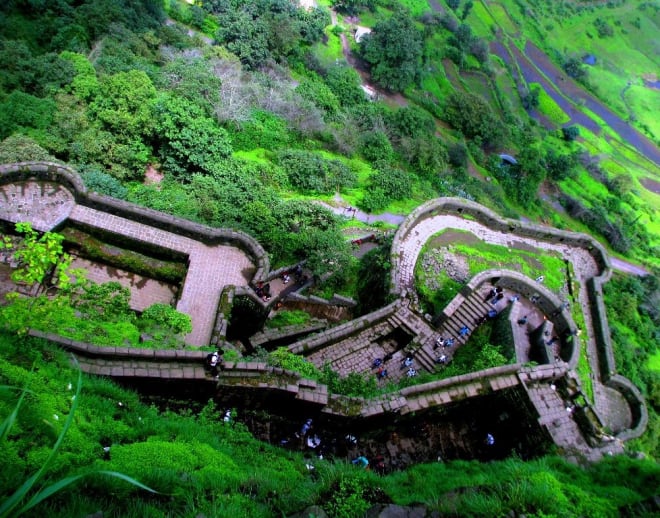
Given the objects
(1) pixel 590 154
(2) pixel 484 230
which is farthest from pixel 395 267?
(1) pixel 590 154

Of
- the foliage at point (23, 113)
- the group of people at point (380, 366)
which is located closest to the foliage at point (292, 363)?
the group of people at point (380, 366)

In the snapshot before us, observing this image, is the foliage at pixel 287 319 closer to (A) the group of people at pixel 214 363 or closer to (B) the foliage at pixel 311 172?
(A) the group of people at pixel 214 363

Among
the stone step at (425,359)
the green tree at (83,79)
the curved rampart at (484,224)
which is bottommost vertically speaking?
the green tree at (83,79)

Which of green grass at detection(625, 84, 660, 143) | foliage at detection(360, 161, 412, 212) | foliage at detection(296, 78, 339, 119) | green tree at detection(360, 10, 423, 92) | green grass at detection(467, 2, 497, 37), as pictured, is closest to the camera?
foliage at detection(360, 161, 412, 212)

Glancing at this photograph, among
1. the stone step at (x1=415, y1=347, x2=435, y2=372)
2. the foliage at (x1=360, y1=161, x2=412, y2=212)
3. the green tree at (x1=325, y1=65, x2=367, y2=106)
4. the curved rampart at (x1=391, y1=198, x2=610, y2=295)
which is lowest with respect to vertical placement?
the green tree at (x1=325, y1=65, x2=367, y2=106)

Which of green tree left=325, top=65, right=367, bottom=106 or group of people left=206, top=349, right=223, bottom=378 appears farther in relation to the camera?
green tree left=325, top=65, right=367, bottom=106

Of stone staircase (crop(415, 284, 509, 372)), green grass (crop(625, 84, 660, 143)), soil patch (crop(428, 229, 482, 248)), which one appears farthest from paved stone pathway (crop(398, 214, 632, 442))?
green grass (crop(625, 84, 660, 143))

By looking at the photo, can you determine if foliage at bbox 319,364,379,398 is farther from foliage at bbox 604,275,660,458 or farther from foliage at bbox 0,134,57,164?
foliage at bbox 604,275,660,458

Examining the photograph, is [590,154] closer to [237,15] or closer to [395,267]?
[237,15]

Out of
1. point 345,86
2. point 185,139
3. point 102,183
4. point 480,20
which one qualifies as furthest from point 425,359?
point 480,20
